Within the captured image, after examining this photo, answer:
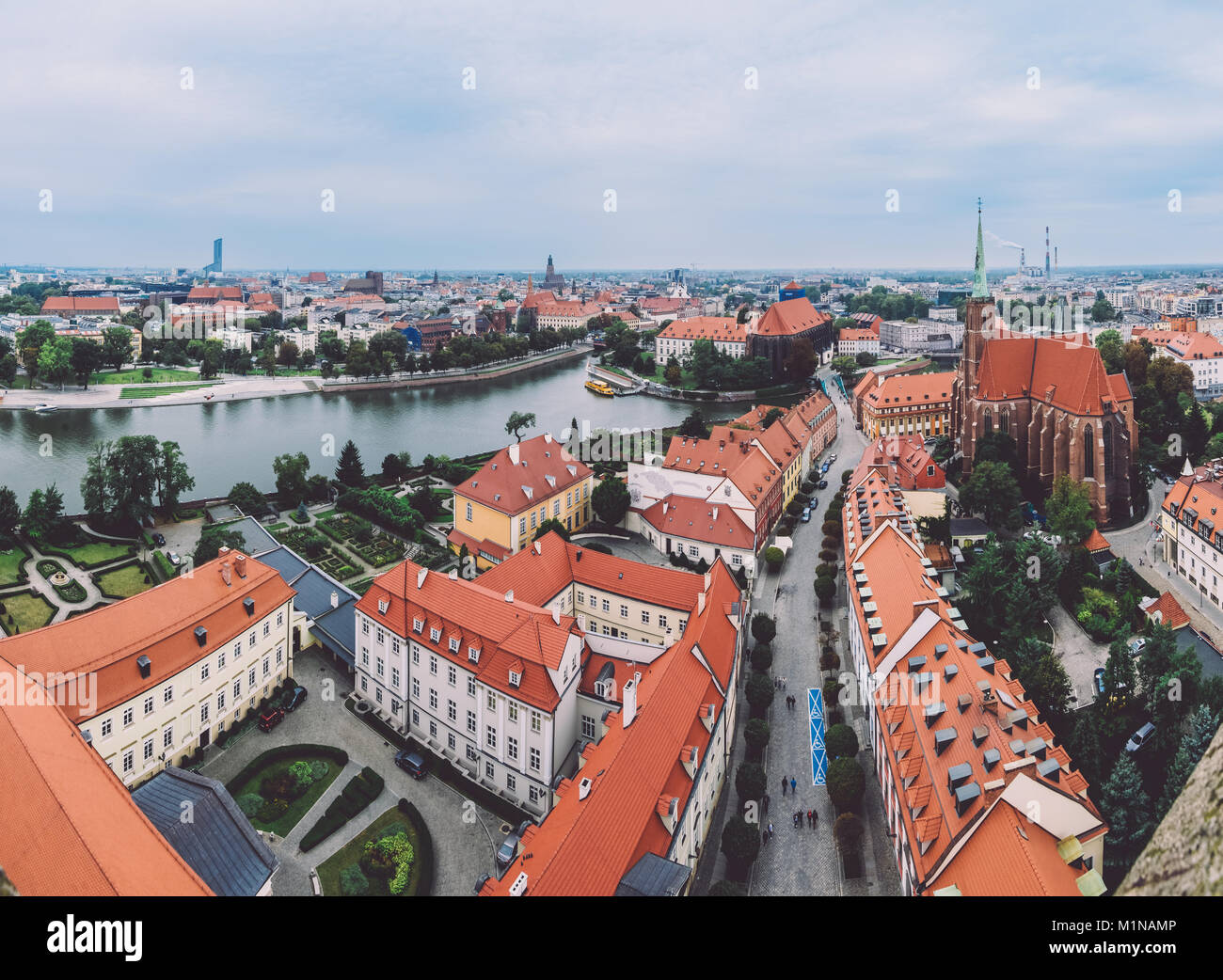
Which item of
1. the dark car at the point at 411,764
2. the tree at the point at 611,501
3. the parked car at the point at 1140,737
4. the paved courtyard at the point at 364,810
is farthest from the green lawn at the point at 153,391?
the parked car at the point at 1140,737

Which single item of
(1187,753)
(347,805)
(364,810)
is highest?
(1187,753)

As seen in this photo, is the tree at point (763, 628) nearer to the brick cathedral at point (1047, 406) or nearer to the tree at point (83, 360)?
the brick cathedral at point (1047, 406)

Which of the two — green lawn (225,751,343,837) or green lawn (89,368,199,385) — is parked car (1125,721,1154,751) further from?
green lawn (89,368,199,385)

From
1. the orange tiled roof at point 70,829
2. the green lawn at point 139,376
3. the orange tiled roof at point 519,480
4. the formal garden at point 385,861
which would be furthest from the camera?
the green lawn at point 139,376

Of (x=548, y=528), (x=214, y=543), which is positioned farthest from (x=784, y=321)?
(x=214, y=543)

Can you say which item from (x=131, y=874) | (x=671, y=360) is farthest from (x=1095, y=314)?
(x=131, y=874)

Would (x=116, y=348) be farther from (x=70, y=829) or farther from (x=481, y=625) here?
(x=70, y=829)
